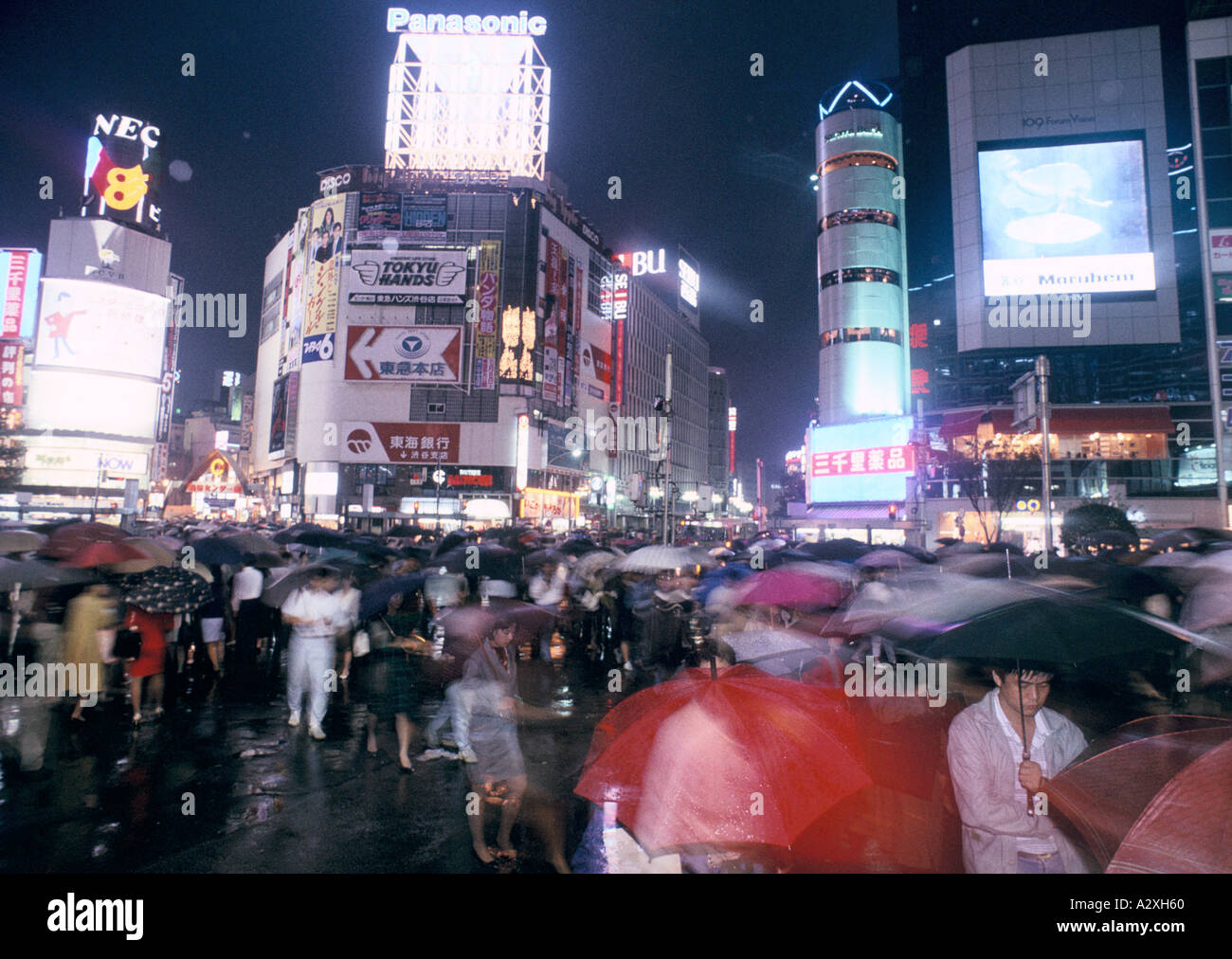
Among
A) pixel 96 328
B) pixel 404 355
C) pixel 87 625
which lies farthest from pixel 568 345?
pixel 87 625

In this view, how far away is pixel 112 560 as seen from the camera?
9359mm

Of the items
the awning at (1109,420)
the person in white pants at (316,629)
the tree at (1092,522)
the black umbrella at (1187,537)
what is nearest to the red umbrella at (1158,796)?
the person in white pants at (316,629)

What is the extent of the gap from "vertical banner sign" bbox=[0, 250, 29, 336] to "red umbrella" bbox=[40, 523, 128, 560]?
71.0 metres

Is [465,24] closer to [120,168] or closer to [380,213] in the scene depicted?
[380,213]

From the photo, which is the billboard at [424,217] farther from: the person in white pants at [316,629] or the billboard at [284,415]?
the person in white pants at [316,629]

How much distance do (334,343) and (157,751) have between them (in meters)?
59.9

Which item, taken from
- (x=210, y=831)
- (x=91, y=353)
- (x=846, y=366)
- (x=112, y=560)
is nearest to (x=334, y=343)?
(x=91, y=353)

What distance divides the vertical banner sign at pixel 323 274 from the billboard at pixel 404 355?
3115 millimetres

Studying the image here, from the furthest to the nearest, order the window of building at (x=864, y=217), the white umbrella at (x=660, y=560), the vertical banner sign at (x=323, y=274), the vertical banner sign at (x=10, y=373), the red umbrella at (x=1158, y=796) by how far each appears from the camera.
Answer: the vertical banner sign at (x=323, y=274), the vertical banner sign at (x=10, y=373), the window of building at (x=864, y=217), the white umbrella at (x=660, y=560), the red umbrella at (x=1158, y=796)

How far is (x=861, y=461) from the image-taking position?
47.1m

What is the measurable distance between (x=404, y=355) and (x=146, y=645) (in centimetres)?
5622

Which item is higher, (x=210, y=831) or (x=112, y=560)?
(x=112, y=560)

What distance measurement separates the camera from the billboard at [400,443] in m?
61.3
